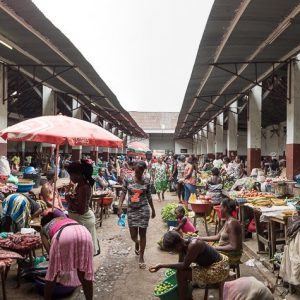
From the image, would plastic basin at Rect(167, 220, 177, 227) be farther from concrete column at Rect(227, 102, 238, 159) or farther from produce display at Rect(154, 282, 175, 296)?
concrete column at Rect(227, 102, 238, 159)

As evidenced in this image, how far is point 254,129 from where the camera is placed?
50.1 feet

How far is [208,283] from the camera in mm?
4461

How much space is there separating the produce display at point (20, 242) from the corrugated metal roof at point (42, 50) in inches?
160

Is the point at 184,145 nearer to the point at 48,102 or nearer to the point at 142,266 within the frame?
the point at 48,102

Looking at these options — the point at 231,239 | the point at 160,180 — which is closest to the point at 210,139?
the point at 160,180

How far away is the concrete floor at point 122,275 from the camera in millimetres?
5357

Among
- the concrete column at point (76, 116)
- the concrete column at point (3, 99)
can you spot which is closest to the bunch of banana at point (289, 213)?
the concrete column at point (3, 99)

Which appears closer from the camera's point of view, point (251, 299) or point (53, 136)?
point (251, 299)

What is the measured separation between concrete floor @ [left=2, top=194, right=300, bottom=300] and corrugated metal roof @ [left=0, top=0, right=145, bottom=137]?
4619 millimetres

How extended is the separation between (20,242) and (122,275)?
166 centimetres

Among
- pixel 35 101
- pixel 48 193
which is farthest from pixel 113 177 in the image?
pixel 48 193

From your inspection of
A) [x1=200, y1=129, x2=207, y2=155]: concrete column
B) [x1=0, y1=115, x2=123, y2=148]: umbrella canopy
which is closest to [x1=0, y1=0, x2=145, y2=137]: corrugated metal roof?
[x1=0, y1=115, x2=123, y2=148]: umbrella canopy

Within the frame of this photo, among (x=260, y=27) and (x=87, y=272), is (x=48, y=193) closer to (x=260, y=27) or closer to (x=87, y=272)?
(x=87, y=272)

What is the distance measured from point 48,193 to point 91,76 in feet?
24.4
